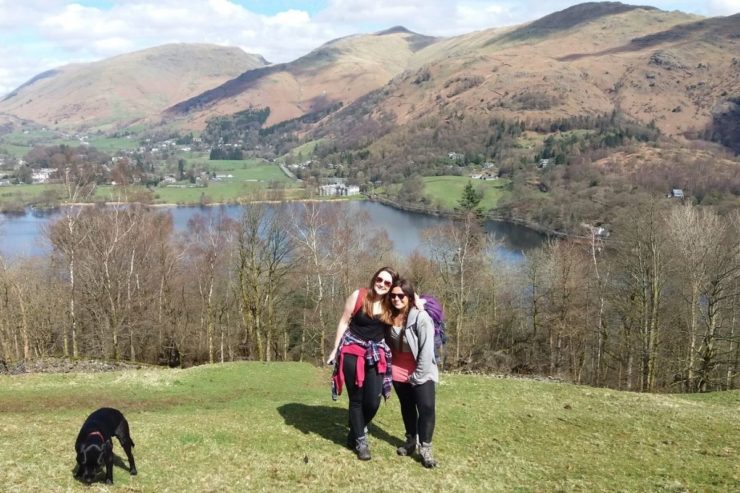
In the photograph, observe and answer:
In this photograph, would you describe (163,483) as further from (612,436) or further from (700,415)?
(700,415)

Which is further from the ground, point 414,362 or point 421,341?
point 421,341

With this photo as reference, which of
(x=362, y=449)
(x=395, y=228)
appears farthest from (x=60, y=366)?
(x=395, y=228)

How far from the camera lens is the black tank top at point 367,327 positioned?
976cm

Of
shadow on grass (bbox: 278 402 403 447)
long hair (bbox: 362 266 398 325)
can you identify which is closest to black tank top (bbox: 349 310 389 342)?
long hair (bbox: 362 266 398 325)

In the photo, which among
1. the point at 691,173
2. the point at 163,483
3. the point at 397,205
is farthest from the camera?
the point at 397,205

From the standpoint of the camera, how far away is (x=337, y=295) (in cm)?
4838

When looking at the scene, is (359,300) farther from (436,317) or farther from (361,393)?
(361,393)

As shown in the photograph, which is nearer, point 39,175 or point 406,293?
point 406,293

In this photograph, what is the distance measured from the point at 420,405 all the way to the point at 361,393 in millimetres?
1143

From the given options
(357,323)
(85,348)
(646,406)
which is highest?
(357,323)

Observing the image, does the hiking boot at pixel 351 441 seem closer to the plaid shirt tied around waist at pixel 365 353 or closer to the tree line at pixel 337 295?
the plaid shirt tied around waist at pixel 365 353

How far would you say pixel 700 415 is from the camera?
16.1m

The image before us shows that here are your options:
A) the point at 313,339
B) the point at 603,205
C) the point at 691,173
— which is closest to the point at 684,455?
the point at 313,339

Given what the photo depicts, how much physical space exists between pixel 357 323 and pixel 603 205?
128319mm
